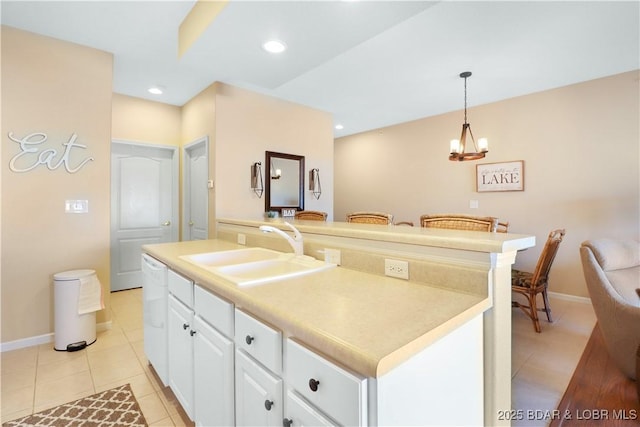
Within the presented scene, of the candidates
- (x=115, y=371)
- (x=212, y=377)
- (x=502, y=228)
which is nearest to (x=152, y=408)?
(x=115, y=371)

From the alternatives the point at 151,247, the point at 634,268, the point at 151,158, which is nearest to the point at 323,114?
the point at 151,158

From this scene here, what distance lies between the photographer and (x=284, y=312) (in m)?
0.93

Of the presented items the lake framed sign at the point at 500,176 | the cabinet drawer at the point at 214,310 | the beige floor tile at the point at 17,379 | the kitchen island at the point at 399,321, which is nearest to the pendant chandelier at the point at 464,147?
the lake framed sign at the point at 500,176

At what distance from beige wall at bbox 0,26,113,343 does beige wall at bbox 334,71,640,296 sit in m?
4.52

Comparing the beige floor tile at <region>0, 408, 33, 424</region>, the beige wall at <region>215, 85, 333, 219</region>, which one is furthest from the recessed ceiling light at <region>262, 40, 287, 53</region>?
the beige floor tile at <region>0, 408, 33, 424</region>

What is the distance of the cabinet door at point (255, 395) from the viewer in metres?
0.95

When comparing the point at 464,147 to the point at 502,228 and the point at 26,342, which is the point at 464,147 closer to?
the point at 502,228

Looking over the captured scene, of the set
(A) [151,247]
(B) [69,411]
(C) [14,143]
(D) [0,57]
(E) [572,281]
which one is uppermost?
(D) [0,57]

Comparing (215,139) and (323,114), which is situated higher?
(323,114)

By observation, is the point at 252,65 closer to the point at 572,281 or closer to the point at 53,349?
the point at 53,349

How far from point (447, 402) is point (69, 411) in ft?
7.07

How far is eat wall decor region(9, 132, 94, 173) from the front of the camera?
2.52 metres

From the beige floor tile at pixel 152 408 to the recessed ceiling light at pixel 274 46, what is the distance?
2595 mm

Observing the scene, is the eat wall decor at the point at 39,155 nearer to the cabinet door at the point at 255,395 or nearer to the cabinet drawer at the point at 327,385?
the cabinet door at the point at 255,395
